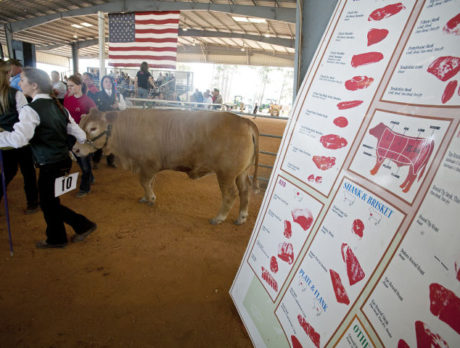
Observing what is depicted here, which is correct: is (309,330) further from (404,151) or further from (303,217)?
(404,151)

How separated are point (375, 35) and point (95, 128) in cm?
401

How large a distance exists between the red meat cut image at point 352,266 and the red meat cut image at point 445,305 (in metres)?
0.29

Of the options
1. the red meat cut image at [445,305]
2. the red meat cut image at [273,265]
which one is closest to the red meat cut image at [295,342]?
the red meat cut image at [273,265]

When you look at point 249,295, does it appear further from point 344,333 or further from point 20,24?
point 20,24

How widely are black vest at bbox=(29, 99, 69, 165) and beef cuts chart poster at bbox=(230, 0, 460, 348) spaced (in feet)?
7.60

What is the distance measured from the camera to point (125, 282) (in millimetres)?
2680

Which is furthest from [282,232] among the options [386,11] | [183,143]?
[183,143]

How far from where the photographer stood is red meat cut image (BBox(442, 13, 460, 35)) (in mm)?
889

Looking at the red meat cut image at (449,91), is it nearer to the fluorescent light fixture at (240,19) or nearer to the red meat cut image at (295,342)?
the red meat cut image at (295,342)

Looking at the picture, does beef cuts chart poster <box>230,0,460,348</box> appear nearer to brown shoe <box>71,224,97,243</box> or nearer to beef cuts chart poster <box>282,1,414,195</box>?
beef cuts chart poster <box>282,1,414,195</box>

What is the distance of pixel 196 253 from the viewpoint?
3.30 metres

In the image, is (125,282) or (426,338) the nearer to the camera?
(426,338)

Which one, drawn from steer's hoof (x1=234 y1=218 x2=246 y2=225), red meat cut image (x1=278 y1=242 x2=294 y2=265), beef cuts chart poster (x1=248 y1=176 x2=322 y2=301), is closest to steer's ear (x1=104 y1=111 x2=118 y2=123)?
steer's hoof (x1=234 y1=218 x2=246 y2=225)

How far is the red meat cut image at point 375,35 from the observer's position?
47.2 inches
